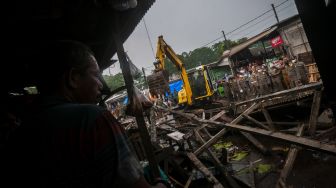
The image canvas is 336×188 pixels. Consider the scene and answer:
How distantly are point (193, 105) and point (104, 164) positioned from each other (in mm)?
15920

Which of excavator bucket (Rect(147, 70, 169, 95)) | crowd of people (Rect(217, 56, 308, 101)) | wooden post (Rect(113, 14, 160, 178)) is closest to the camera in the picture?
wooden post (Rect(113, 14, 160, 178))

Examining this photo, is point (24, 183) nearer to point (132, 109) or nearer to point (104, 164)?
point (104, 164)

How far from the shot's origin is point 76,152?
0.98 meters

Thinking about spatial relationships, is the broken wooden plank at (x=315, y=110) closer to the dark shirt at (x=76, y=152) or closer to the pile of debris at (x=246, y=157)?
the pile of debris at (x=246, y=157)

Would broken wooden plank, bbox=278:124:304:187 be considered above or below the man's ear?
below

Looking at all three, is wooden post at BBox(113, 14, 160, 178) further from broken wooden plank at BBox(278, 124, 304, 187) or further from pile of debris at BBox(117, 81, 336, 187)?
broken wooden plank at BBox(278, 124, 304, 187)

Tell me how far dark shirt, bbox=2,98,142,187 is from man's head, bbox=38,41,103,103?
0.71 ft

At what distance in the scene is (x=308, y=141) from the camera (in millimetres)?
3199

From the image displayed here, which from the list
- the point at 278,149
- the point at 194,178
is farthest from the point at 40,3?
the point at 278,149

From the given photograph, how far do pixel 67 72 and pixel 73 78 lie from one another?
4cm

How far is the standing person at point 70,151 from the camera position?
985mm

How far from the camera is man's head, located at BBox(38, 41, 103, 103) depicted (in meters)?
1.23

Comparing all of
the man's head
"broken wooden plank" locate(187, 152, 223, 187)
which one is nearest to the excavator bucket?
"broken wooden plank" locate(187, 152, 223, 187)

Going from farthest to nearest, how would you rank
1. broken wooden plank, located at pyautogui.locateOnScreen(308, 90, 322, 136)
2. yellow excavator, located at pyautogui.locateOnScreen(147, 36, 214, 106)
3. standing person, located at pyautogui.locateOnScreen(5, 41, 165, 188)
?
yellow excavator, located at pyautogui.locateOnScreen(147, 36, 214, 106)
broken wooden plank, located at pyautogui.locateOnScreen(308, 90, 322, 136)
standing person, located at pyautogui.locateOnScreen(5, 41, 165, 188)
